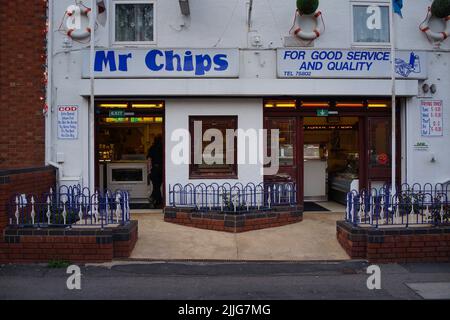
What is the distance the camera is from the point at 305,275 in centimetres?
751

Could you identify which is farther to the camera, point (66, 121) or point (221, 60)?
point (66, 121)

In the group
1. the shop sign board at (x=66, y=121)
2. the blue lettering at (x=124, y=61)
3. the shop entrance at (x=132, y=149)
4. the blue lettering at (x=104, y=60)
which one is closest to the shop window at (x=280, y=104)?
the shop entrance at (x=132, y=149)

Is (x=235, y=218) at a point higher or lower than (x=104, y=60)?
lower

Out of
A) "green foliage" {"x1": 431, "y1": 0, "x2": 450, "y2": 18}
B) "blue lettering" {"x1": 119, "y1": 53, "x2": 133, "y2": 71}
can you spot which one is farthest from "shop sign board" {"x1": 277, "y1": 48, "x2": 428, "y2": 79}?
"blue lettering" {"x1": 119, "y1": 53, "x2": 133, "y2": 71}

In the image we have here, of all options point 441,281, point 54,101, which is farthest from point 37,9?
point 441,281

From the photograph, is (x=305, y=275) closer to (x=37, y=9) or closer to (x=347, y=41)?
(x=347, y=41)

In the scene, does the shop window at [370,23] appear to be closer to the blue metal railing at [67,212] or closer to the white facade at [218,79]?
the white facade at [218,79]

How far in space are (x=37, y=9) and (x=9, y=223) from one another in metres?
5.81

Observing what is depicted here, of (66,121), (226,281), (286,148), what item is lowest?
(226,281)

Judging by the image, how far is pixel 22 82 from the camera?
11570 mm

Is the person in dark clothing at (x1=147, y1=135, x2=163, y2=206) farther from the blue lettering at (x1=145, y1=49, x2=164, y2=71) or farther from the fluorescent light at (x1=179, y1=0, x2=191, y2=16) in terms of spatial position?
the fluorescent light at (x1=179, y1=0, x2=191, y2=16)

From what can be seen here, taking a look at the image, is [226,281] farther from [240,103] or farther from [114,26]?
[114,26]

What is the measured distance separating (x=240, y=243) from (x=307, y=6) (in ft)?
18.5

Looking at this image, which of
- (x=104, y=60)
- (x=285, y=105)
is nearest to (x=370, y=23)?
(x=285, y=105)
